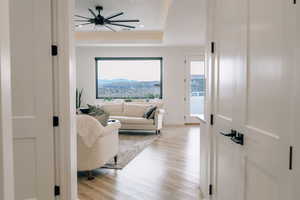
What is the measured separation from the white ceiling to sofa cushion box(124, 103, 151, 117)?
205 cm

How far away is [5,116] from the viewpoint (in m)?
1.08

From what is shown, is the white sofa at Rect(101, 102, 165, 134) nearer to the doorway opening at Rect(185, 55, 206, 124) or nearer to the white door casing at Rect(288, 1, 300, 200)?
the doorway opening at Rect(185, 55, 206, 124)

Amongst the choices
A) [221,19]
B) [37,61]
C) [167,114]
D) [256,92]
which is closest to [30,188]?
[37,61]

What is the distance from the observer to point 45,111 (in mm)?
2248

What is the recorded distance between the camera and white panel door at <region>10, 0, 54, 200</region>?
85.1 inches

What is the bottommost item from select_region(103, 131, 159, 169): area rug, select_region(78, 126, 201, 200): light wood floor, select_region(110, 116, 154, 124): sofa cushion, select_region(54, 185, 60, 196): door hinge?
select_region(78, 126, 201, 200): light wood floor

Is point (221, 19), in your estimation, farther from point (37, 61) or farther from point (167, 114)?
point (167, 114)

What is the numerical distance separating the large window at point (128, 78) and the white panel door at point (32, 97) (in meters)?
6.59

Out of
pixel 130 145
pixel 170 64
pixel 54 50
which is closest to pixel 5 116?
pixel 54 50

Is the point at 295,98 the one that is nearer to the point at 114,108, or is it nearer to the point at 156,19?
the point at 156,19

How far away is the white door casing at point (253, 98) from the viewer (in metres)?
1.19

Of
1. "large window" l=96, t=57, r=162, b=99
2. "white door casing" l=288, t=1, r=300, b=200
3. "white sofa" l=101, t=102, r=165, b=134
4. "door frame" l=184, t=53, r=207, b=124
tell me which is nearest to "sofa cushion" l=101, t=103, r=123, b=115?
"white sofa" l=101, t=102, r=165, b=134

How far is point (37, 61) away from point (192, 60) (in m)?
6.93

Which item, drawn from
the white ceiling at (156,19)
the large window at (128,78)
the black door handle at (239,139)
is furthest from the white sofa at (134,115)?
the black door handle at (239,139)
